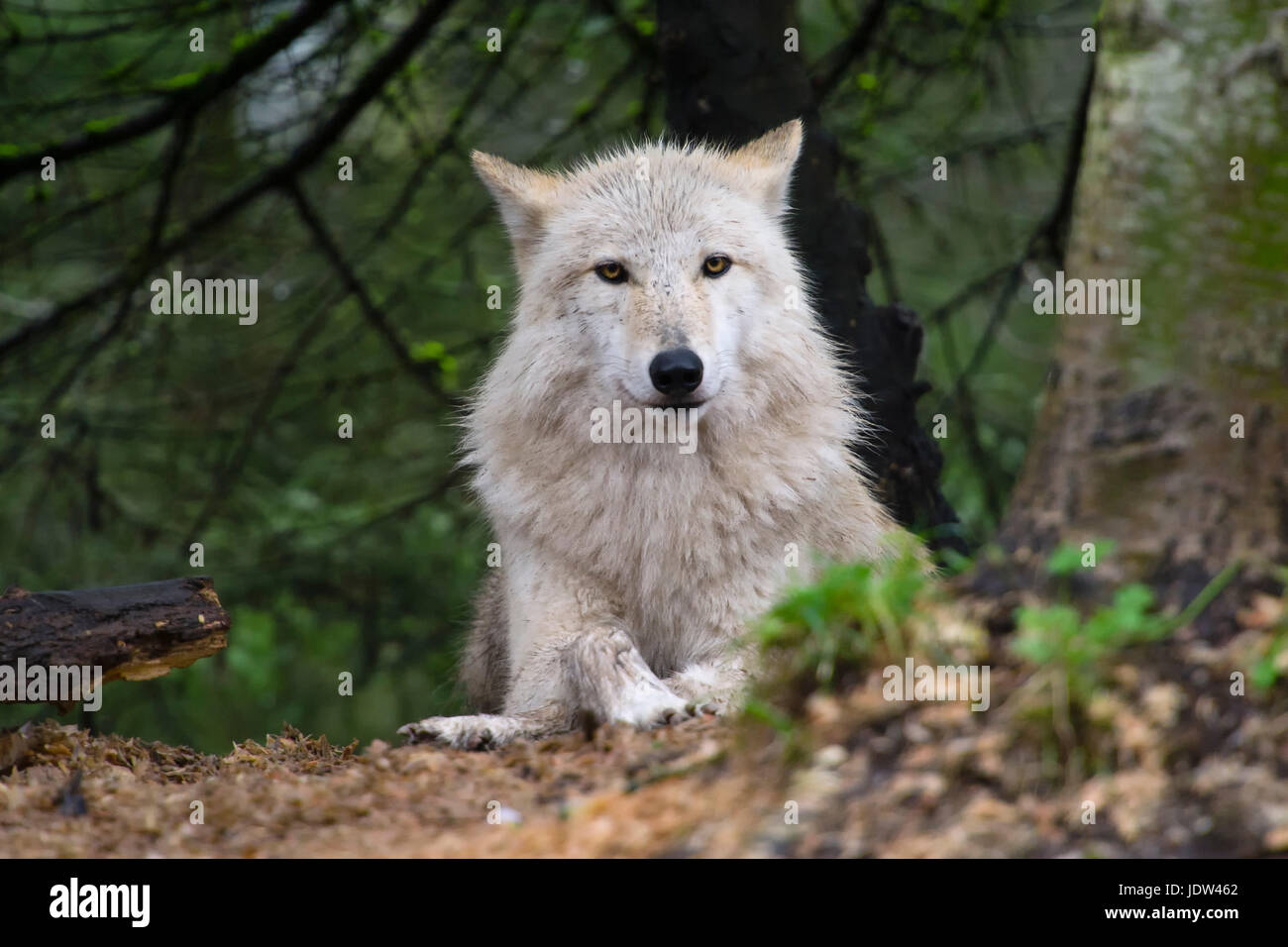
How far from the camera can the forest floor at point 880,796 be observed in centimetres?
267

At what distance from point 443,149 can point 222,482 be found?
2566 mm

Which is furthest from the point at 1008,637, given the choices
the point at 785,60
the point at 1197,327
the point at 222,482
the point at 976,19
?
the point at 222,482

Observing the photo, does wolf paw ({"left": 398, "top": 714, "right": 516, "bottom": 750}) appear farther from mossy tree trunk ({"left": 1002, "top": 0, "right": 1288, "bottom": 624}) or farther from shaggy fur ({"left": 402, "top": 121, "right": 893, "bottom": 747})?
mossy tree trunk ({"left": 1002, "top": 0, "right": 1288, "bottom": 624})

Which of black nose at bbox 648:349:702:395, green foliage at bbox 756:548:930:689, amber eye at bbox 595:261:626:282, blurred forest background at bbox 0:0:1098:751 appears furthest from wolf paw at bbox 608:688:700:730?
blurred forest background at bbox 0:0:1098:751

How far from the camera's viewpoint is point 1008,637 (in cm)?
302

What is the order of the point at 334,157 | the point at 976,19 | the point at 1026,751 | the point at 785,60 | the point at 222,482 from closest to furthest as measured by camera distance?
the point at 1026,751 → the point at 785,60 → the point at 976,19 → the point at 222,482 → the point at 334,157

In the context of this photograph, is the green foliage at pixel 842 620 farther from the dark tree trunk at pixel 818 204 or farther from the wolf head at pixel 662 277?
the dark tree trunk at pixel 818 204

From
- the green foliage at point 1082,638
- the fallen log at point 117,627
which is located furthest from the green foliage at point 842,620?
the fallen log at point 117,627

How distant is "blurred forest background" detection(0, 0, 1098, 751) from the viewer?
24.4ft

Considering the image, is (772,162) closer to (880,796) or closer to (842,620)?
(842,620)

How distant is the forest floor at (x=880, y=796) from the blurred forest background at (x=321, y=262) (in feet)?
11.4

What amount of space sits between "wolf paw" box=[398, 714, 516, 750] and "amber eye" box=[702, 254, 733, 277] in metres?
1.93

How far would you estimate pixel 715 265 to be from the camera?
16.3 ft

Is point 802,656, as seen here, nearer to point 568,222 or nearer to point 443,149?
point 568,222
